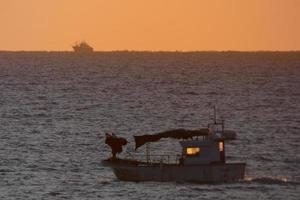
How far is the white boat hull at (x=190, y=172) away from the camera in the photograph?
71.3 metres

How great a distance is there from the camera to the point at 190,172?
71438mm

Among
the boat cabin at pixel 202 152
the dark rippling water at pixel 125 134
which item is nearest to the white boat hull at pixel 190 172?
the boat cabin at pixel 202 152

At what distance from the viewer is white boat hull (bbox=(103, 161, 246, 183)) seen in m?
71.3

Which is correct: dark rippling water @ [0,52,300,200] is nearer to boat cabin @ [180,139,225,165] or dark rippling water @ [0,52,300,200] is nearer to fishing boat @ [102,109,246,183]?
fishing boat @ [102,109,246,183]

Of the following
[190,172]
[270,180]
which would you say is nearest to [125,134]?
[270,180]

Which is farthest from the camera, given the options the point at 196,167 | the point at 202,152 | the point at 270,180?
the point at 270,180

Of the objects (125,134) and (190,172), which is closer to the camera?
(190,172)

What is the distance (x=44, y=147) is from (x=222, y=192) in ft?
95.3

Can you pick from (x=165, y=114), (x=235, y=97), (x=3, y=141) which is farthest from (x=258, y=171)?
(x=235, y=97)

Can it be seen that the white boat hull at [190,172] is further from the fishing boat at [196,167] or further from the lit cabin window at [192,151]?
the lit cabin window at [192,151]

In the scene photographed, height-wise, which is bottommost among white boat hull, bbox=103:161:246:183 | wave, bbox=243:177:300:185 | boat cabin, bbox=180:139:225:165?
wave, bbox=243:177:300:185

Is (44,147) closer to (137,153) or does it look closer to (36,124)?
(137,153)

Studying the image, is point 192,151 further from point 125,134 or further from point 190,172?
point 125,134

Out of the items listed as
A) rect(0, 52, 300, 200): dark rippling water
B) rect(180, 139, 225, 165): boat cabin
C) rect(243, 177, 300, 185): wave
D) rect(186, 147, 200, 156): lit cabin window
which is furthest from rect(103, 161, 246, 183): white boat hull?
rect(243, 177, 300, 185): wave
